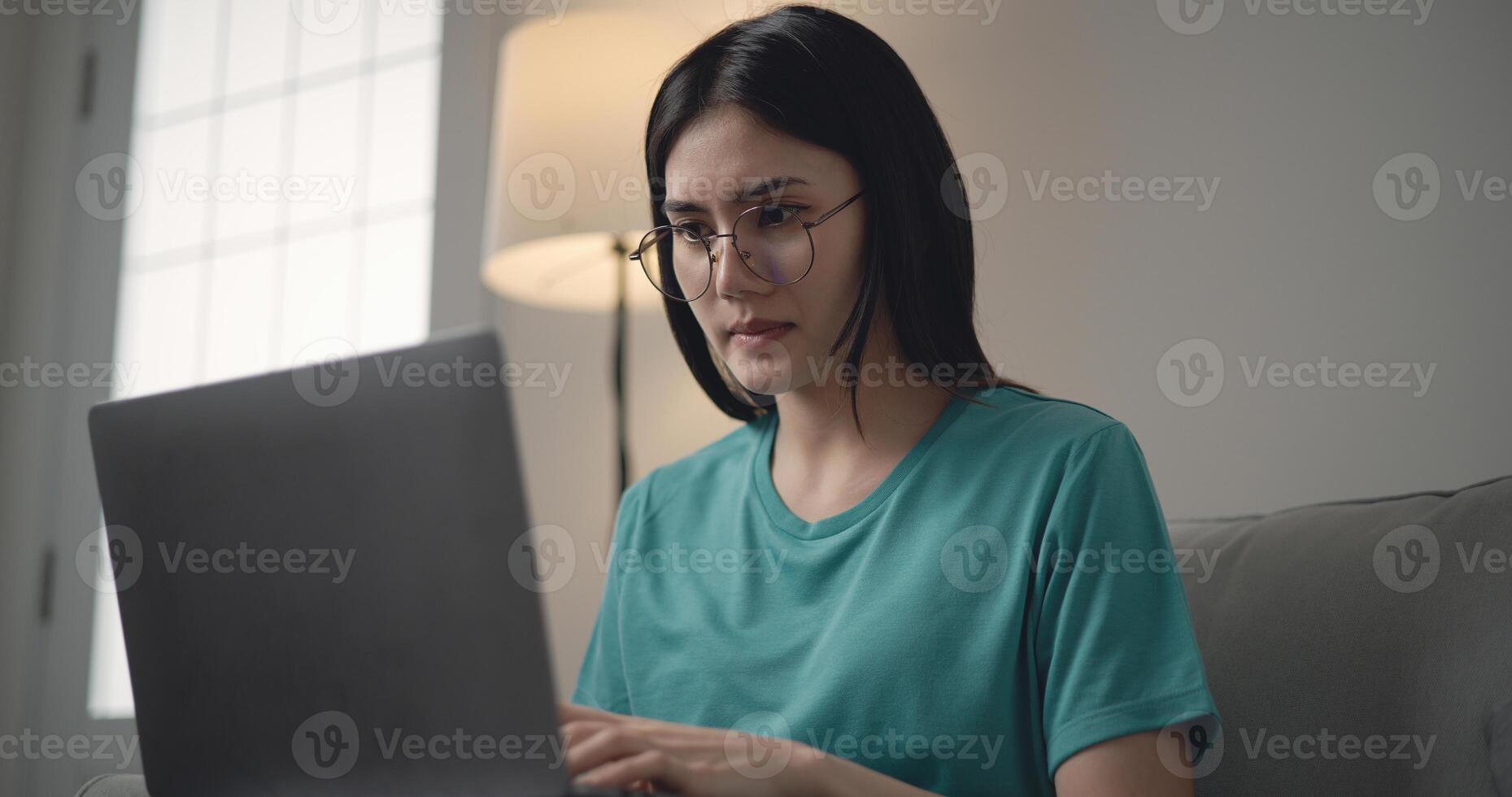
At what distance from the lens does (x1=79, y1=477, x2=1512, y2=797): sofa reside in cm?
87

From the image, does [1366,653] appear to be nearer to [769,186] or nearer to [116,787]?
[769,186]

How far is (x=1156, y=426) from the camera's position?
147 cm

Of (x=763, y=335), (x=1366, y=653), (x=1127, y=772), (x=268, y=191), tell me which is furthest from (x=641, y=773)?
(x=268, y=191)

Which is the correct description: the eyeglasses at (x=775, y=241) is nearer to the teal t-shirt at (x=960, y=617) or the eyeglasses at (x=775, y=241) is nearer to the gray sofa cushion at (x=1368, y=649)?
the teal t-shirt at (x=960, y=617)

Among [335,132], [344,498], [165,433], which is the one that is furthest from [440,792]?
[335,132]

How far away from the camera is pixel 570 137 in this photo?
171cm

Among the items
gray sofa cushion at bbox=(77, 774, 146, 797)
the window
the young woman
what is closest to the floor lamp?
the young woman

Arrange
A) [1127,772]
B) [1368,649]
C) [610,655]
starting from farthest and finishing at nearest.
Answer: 1. [610,655]
2. [1368,649]
3. [1127,772]

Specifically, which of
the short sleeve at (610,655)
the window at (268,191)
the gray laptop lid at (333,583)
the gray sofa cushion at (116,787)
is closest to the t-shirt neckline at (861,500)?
the short sleeve at (610,655)

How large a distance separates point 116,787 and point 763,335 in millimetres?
735

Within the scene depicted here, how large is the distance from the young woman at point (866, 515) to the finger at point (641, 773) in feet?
0.21

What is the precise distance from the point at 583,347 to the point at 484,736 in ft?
5.19

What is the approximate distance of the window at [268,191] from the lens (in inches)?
90.6

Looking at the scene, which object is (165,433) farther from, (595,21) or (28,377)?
(28,377)
